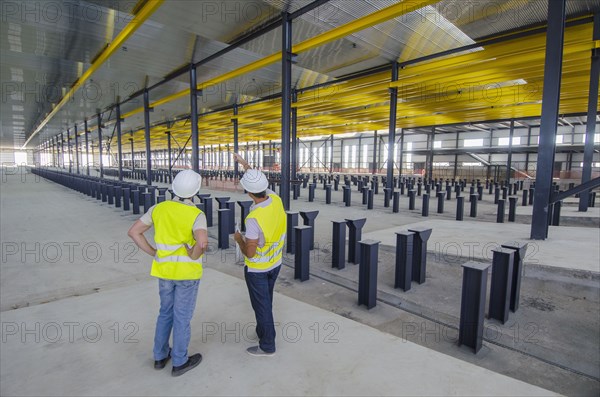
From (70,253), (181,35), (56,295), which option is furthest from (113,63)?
(56,295)

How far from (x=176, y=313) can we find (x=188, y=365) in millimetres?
415

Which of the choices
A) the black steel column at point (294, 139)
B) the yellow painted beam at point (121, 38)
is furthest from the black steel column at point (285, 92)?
the yellow painted beam at point (121, 38)

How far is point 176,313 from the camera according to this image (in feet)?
7.18

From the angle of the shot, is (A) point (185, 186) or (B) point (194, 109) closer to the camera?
(A) point (185, 186)

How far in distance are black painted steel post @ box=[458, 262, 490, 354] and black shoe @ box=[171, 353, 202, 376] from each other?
7.07 ft

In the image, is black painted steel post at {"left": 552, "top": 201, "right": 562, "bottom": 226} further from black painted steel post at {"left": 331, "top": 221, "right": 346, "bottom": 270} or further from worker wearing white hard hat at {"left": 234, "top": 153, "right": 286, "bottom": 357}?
worker wearing white hard hat at {"left": 234, "top": 153, "right": 286, "bottom": 357}

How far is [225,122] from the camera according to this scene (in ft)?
71.7

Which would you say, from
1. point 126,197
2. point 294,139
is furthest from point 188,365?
point 126,197

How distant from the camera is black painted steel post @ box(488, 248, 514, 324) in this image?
3078 millimetres

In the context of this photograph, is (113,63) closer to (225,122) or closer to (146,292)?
(146,292)

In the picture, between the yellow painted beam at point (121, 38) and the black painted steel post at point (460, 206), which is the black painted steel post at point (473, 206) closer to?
the black painted steel post at point (460, 206)

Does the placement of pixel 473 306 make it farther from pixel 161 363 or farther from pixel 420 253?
pixel 161 363

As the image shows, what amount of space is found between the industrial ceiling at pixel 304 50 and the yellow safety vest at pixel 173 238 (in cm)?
612

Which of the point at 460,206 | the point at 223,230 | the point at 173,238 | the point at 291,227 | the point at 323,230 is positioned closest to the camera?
the point at 173,238
